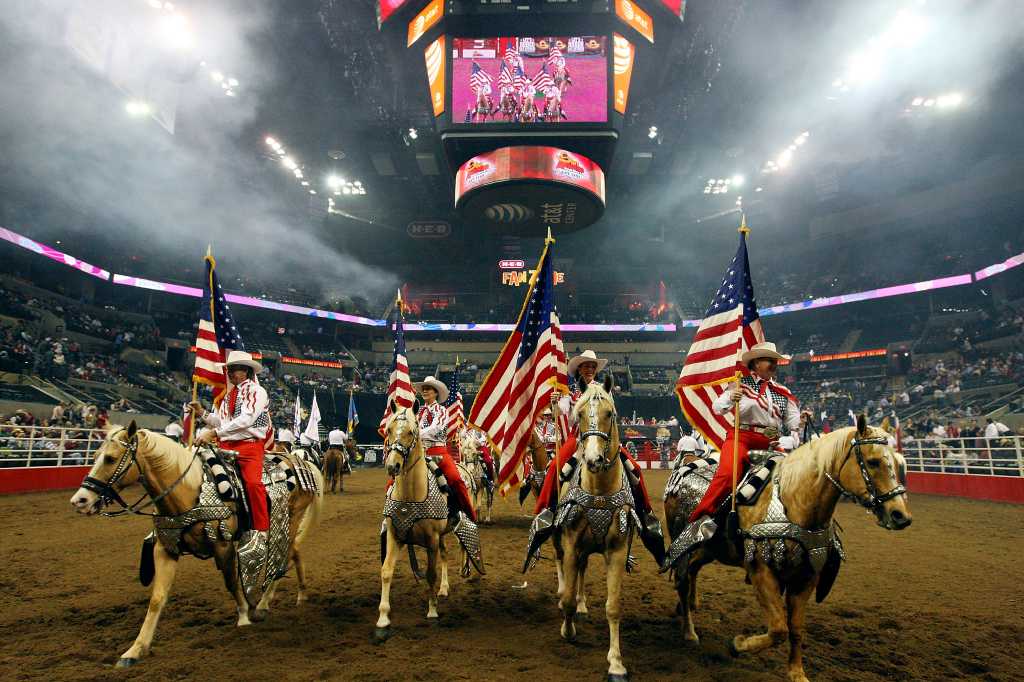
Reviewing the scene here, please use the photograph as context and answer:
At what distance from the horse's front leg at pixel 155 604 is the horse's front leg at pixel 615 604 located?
363 cm

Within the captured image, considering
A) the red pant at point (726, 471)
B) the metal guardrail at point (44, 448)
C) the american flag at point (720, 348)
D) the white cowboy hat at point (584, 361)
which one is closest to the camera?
the red pant at point (726, 471)

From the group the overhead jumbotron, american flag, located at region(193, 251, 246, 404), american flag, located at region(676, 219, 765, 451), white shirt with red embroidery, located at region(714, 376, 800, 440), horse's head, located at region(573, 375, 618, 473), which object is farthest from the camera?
the overhead jumbotron

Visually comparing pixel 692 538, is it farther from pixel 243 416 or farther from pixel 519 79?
pixel 519 79

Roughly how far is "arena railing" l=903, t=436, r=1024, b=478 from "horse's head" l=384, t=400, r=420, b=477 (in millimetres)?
14218

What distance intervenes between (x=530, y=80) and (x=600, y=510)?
81.3ft

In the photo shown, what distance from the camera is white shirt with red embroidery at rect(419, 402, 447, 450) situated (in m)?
7.20

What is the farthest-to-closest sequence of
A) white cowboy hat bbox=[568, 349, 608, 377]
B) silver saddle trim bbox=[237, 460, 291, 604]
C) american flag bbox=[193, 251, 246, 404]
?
american flag bbox=[193, 251, 246, 404] < white cowboy hat bbox=[568, 349, 608, 377] < silver saddle trim bbox=[237, 460, 291, 604]

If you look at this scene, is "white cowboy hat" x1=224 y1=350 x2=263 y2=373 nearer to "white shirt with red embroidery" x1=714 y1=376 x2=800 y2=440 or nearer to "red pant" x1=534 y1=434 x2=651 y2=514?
"red pant" x1=534 y1=434 x2=651 y2=514

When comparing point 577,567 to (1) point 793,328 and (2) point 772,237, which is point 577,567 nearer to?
(1) point 793,328

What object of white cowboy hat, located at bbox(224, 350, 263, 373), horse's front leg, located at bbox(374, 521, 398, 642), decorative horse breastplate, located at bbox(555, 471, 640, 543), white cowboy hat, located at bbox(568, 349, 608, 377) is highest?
white cowboy hat, located at bbox(568, 349, 608, 377)

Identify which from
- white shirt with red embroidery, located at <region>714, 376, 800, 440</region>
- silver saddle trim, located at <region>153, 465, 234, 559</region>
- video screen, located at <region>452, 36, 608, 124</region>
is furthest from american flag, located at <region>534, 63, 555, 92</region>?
silver saddle trim, located at <region>153, 465, 234, 559</region>

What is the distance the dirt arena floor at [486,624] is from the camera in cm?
410

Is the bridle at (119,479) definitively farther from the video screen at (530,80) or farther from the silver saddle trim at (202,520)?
the video screen at (530,80)

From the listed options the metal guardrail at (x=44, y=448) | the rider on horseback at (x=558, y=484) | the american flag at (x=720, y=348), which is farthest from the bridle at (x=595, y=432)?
the metal guardrail at (x=44, y=448)
